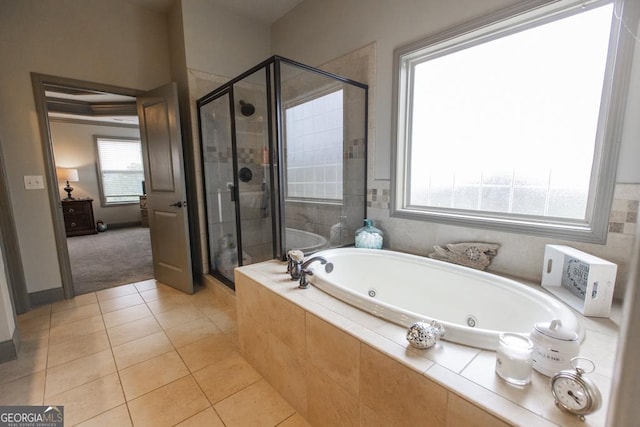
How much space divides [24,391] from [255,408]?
1.23m

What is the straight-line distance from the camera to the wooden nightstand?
4.94 m

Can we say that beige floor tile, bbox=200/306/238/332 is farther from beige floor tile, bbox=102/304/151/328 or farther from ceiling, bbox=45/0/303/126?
ceiling, bbox=45/0/303/126

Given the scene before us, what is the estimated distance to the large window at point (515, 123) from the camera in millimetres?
1304

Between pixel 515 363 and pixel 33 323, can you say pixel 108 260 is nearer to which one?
pixel 33 323

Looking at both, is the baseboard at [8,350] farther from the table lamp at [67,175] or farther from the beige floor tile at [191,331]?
the table lamp at [67,175]

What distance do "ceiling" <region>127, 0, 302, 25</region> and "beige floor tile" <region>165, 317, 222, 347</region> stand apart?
9.36 feet

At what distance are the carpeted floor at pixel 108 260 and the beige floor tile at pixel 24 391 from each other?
134 centimetres

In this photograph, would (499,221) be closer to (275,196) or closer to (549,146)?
(549,146)

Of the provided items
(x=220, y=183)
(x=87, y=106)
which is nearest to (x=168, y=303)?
(x=220, y=183)

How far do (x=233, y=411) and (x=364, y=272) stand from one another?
1.09m

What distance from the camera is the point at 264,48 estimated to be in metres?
2.96

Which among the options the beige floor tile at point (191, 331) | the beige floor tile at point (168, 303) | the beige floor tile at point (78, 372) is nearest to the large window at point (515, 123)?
the beige floor tile at point (191, 331)

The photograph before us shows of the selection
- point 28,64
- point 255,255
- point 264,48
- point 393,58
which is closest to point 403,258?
point 255,255

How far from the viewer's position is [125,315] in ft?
7.20
